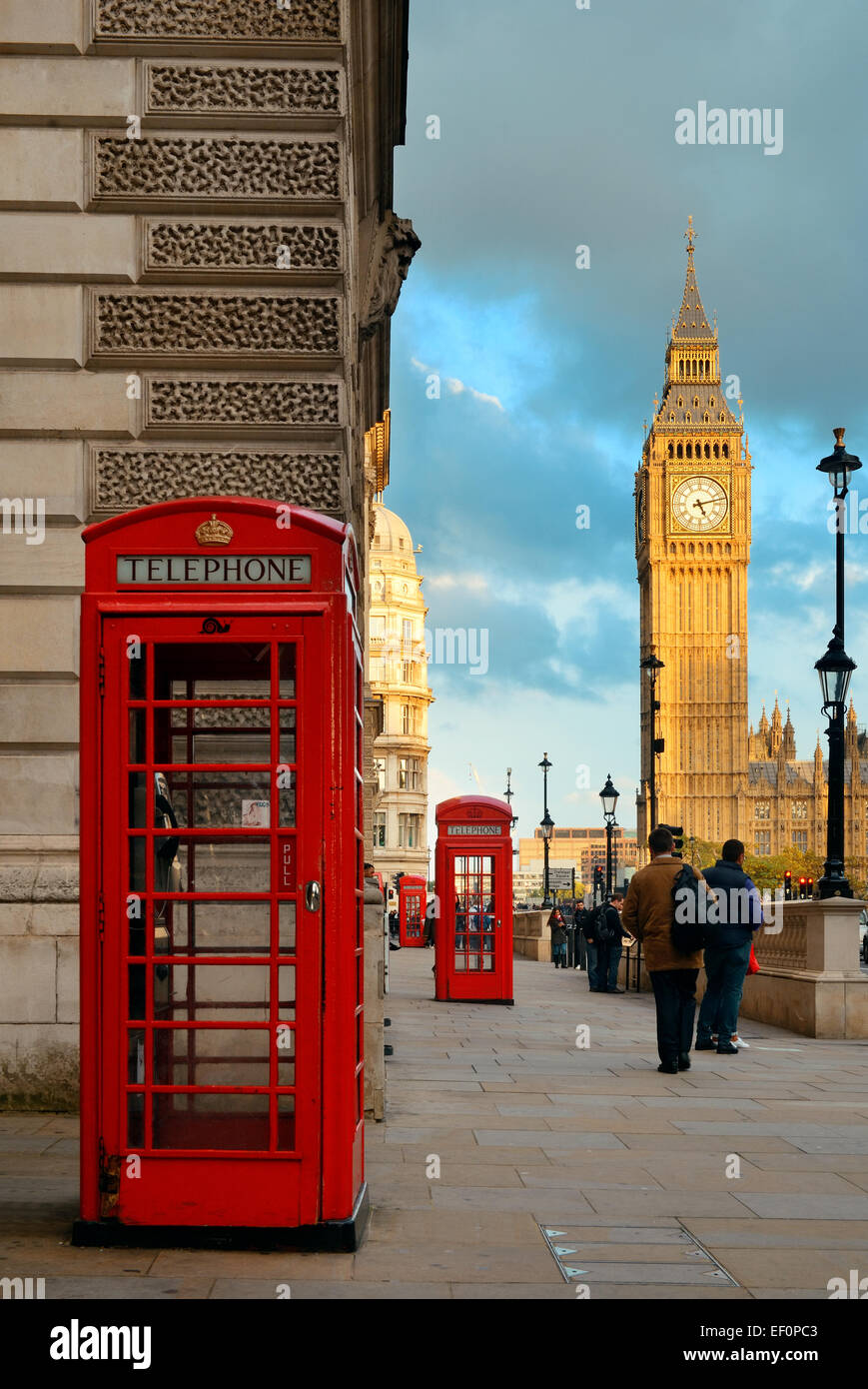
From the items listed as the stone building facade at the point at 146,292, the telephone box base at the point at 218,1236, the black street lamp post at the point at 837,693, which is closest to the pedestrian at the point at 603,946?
the black street lamp post at the point at 837,693

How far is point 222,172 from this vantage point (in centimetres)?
910

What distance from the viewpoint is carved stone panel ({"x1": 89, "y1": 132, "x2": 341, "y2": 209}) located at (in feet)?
29.8

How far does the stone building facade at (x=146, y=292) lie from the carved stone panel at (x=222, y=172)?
0.01 meters

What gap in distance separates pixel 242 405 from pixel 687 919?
515 centimetres

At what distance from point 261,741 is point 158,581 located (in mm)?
715

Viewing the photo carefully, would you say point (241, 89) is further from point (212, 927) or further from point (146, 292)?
point (212, 927)

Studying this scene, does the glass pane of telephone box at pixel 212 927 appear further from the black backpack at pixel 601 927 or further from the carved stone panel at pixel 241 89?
the black backpack at pixel 601 927

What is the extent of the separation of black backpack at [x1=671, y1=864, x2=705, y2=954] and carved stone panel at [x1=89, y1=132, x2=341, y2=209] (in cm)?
566

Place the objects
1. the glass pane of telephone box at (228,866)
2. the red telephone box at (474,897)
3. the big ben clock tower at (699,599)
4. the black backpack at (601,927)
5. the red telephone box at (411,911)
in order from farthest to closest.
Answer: the big ben clock tower at (699,599) → the red telephone box at (411,911) → the black backpack at (601,927) → the red telephone box at (474,897) → the glass pane of telephone box at (228,866)

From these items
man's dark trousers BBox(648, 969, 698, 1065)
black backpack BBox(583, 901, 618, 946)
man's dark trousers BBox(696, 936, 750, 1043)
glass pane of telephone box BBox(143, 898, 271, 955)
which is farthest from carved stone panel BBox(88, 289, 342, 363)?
black backpack BBox(583, 901, 618, 946)

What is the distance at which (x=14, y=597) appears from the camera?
904 centimetres

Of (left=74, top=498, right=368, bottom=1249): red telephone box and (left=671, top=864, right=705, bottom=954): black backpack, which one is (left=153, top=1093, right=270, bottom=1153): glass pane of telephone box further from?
(left=671, top=864, right=705, bottom=954): black backpack

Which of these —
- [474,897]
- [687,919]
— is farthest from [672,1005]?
[474,897]

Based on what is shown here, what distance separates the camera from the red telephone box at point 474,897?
66.3 ft
